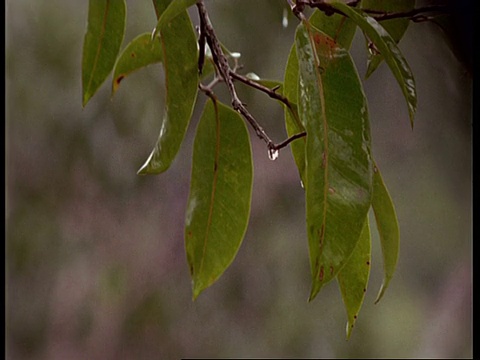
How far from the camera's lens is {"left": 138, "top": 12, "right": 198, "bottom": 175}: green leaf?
1.35 feet

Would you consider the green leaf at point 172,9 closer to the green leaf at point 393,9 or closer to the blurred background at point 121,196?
the green leaf at point 393,9

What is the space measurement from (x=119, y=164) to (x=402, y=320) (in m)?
0.73

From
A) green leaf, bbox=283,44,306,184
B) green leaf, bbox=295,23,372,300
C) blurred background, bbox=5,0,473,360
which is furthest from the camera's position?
blurred background, bbox=5,0,473,360

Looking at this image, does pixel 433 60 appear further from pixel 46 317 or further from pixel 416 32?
pixel 46 317

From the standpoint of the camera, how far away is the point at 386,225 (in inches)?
17.7

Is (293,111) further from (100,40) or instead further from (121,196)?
(121,196)

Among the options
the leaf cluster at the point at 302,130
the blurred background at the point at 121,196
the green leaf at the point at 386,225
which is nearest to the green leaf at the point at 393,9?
the leaf cluster at the point at 302,130

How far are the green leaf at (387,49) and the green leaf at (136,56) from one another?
0.60 feet

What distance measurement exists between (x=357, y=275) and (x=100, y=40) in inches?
9.3

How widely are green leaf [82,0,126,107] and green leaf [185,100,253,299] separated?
82 mm

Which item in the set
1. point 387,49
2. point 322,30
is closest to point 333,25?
point 322,30

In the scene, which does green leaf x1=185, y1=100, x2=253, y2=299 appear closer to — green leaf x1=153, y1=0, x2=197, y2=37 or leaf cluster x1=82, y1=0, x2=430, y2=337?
leaf cluster x1=82, y1=0, x2=430, y2=337

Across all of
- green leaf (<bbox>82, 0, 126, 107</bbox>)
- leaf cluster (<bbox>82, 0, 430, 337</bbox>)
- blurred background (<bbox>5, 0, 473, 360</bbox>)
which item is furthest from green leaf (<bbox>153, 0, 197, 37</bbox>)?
blurred background (<bbox>5, 0, 473, 360</bbox>)

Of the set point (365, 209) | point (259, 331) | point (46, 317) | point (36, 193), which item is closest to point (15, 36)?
point (36, 193)
